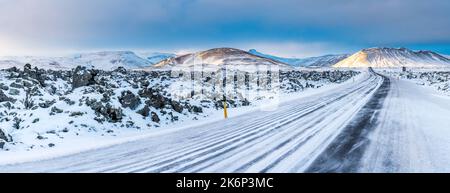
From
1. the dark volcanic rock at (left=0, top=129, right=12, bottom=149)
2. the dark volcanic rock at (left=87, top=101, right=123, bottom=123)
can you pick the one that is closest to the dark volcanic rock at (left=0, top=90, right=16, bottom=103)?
the dark volcanic rock at (left=87, top=101, right=123, bottom=123)

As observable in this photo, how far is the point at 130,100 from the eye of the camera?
15.6 metres

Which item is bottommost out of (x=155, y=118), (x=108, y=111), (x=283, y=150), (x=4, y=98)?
(x=155, y=118)

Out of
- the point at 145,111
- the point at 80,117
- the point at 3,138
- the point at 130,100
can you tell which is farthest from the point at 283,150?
the point at 130,100

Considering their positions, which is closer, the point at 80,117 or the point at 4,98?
the point at 80,117

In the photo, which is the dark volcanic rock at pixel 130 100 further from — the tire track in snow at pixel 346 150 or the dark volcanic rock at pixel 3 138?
the tire track in snow at pixel 346 150

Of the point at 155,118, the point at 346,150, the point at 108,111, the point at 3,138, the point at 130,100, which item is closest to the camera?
the point at 346,150

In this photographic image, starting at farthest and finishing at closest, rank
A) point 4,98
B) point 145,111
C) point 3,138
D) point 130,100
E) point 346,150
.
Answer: point 4,98
point 130,100
point 145,111
point 3,138
point 346,150

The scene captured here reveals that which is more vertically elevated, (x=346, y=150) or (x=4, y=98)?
(x=4, y=98)

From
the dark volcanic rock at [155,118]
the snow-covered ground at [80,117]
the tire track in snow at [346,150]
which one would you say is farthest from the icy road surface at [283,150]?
the dark volcanic rock at [155,118]

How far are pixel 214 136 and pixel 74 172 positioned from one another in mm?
4505

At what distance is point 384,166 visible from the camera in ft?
22.0

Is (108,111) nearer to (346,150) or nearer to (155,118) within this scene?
(155,118)

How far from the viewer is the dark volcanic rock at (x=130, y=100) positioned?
50.6 ft
